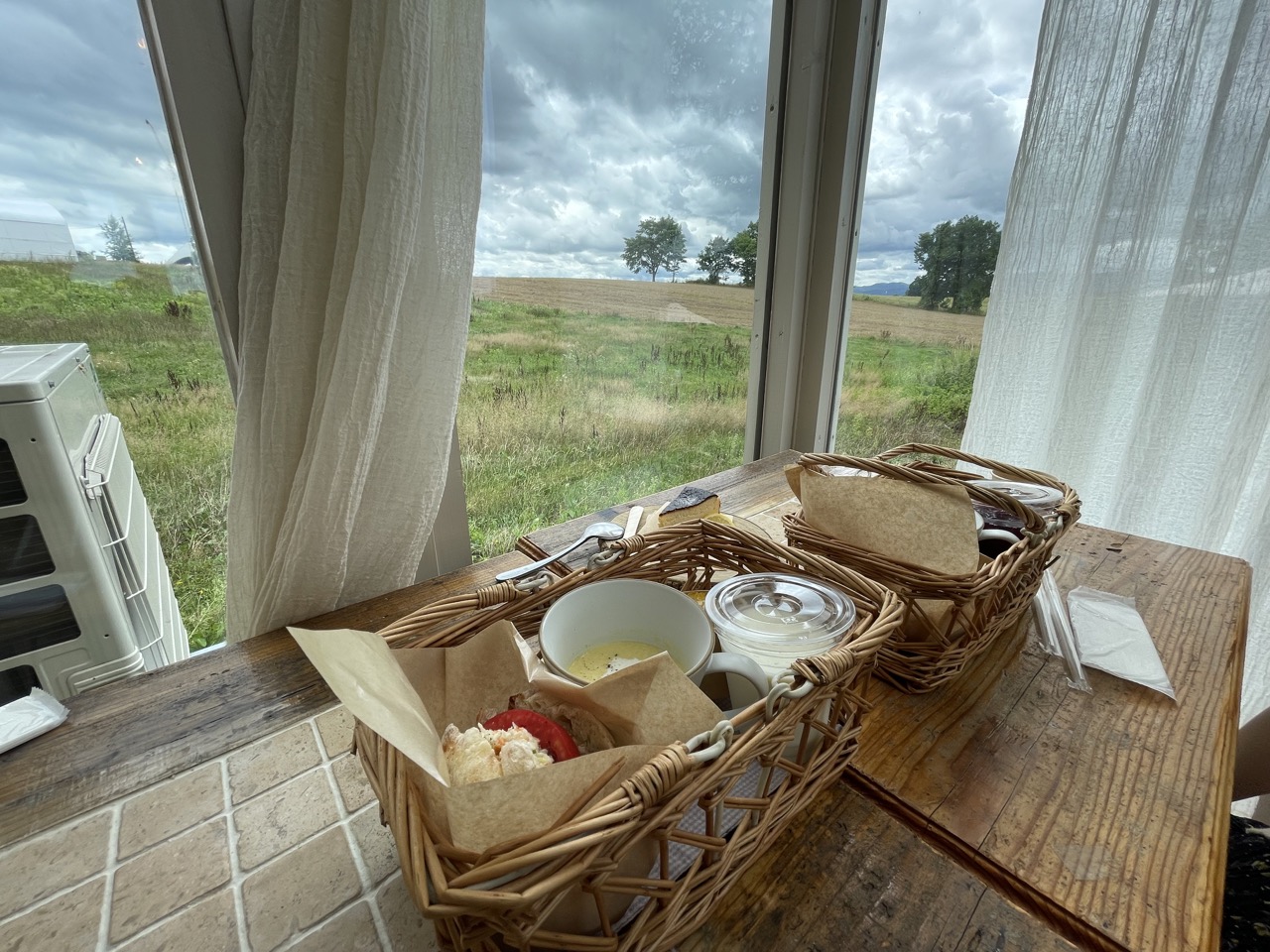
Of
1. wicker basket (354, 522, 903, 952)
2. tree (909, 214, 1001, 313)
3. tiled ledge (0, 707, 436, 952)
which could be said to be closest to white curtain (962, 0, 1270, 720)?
tree (909, 214, 1001, 313)

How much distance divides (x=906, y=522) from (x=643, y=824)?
0.37 m

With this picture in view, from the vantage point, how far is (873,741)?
0.44m

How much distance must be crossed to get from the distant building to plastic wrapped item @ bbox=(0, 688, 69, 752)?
461 millimetres

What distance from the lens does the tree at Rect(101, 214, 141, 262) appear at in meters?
0.62

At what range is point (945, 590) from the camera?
43cm

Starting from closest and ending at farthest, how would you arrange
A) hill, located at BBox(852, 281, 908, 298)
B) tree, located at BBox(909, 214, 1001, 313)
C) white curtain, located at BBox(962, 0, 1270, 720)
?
white curtain, located at BBox(962, 0, 1270, 720) → tree, located at BBox(909, 214, 1001, 313) → hill, located at BBox(852, 281, 908, 298)

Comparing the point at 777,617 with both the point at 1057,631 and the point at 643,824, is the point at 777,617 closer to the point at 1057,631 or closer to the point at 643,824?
the point at 643,824

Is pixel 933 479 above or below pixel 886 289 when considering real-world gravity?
below

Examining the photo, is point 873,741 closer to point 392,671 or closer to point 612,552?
point 612,552

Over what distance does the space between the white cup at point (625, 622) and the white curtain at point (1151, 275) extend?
948 millimetres

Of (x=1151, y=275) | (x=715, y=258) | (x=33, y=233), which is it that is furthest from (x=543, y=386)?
(x=1151, y=275)

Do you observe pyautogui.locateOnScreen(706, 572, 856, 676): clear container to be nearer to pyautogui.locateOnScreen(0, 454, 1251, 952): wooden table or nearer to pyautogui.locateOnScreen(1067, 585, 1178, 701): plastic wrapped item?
pyautogui.locateOnScreen(0, 454, 1251, 952): wooden table

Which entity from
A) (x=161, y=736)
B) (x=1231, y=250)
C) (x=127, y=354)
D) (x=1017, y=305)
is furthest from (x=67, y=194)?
(x=1231, y=250)

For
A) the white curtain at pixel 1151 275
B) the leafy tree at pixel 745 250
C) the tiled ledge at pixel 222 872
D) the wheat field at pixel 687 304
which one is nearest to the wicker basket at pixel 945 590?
the tiled ledge at pixel 222 872
